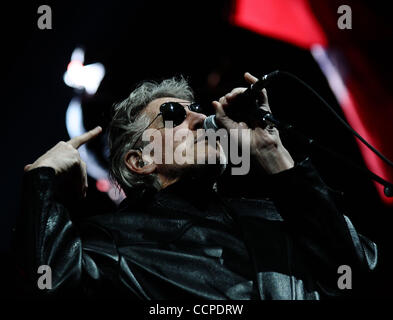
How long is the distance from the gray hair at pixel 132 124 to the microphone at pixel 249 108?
22.8 inches

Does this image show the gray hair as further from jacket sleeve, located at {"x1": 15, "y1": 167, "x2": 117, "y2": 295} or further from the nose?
jacket sleeve, located at {"x1": 15, "y1": 167, "x2": 117, "y2": 295}

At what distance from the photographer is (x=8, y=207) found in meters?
2.19

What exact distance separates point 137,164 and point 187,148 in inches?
13.7

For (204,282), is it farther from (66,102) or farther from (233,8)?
(233,8)

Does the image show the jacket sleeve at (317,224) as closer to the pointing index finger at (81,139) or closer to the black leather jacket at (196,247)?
the black leather jacket at (196,247)

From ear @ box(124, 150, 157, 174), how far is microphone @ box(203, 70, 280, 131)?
0.49m

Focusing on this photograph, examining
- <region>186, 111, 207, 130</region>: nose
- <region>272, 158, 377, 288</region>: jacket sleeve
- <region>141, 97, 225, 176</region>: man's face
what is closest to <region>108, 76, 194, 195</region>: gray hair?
<region>141, 97, 225, 176</region>: man's face

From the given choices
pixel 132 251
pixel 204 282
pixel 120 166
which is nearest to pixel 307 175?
pixel 204 282

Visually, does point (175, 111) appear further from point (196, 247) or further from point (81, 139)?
point (196, 247)

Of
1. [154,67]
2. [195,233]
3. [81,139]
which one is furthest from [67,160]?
[154,67]

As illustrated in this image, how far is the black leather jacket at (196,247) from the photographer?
4.80ft

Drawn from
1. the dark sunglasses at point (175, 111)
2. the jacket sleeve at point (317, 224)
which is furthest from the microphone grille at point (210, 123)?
the jacket sleeve at point (317, 224)

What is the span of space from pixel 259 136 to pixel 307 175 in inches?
11.7

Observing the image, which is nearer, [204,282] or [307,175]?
[204,282]
